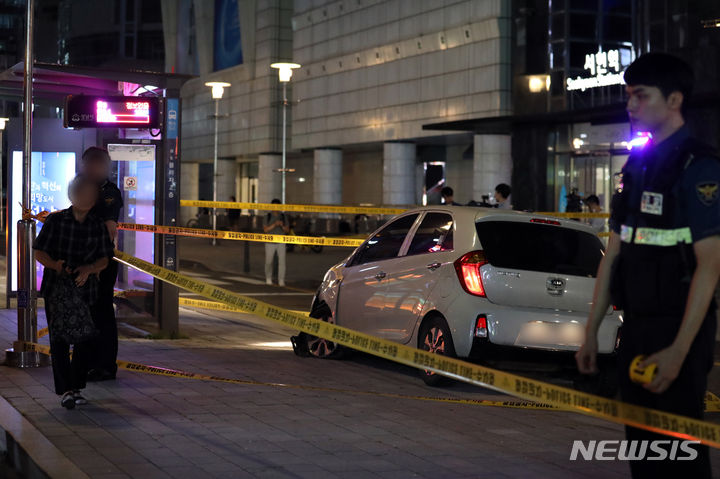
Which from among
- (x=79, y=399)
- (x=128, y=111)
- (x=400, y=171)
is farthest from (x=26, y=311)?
(x=400, y=171)

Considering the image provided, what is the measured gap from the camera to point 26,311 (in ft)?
31.6

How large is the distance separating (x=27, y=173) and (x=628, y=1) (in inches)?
1211

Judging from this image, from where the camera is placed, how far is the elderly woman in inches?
301

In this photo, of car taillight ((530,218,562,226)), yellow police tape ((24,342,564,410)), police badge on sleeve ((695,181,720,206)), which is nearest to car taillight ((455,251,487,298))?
car taillight ((530,218,562,226))

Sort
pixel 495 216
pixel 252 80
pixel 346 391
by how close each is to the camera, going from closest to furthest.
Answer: pixel 346 391 → pixel 495 216 → pixel 252 80

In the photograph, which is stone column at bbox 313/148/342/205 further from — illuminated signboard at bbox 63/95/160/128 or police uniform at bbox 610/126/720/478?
police uniform at bbox 610/126/720/478

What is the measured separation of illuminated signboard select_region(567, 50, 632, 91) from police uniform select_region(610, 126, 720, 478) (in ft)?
107

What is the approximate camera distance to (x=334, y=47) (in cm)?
5375

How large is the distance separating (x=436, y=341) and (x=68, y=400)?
309cm

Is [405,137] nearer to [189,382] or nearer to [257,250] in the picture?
[257,250]

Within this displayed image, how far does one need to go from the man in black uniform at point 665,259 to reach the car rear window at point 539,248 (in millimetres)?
5197

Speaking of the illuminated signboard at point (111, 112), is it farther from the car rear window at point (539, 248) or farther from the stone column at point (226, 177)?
the stone column at point (226, 177)

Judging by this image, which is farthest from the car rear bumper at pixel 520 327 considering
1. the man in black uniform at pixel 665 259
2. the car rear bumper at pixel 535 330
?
the man in black uniform at pixel 665 259

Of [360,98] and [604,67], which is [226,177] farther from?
[604,67]
